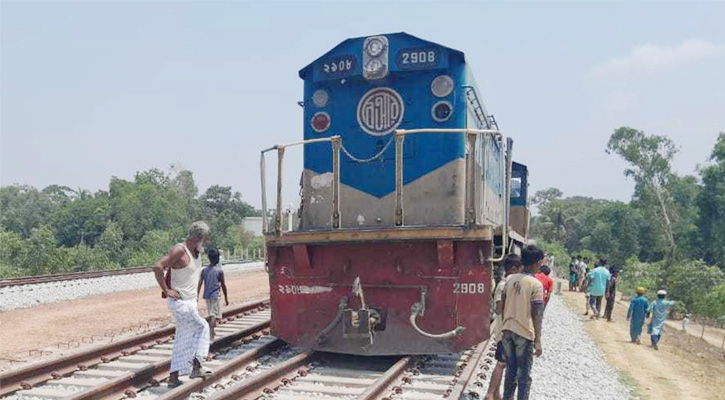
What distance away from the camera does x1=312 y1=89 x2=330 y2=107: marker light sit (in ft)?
26.5

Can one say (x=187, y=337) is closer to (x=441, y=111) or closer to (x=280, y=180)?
(x=280, y=180)

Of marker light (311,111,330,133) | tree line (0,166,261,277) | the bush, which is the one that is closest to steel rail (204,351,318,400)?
marker light (311,111,330,133)

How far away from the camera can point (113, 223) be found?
50906 millimetres

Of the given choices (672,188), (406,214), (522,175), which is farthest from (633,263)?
(406,214)

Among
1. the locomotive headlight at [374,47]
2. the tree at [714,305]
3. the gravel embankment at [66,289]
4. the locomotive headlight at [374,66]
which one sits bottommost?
the tree at [714,305]

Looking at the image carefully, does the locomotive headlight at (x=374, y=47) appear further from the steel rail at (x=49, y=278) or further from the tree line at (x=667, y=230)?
the tree line at (x=667, y=230)

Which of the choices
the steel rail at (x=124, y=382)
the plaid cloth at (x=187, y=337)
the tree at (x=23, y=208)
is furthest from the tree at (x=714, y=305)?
the tree at (x=23, y=208)

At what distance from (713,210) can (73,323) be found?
4148 centimetres

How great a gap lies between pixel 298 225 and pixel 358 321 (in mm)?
2018

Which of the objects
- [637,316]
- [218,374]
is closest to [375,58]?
[218,374]

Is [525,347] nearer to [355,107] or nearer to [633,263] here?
[355,107]

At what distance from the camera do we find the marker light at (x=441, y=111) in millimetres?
7520

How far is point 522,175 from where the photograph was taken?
12688 mm

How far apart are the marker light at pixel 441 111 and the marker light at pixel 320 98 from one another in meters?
1.42
